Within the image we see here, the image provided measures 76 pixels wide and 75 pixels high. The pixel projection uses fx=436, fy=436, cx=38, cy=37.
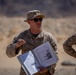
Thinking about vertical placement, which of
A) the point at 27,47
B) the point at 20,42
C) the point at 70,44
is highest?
the point at 20,42

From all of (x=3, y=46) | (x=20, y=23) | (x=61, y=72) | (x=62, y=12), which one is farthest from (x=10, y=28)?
(x=61, y=72)

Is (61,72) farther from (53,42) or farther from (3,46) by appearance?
(3,46)

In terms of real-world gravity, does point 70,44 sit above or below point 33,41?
below

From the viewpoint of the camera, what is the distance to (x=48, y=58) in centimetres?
648

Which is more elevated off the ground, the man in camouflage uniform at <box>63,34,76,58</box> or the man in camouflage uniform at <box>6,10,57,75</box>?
the man in camouflage uniform at <box>6,10,57,75</box>

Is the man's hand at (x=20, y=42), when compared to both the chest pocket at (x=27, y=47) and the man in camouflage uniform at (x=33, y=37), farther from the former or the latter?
the chest pocket at (x=27, y=47)

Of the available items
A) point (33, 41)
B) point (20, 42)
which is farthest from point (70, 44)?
point (20, 42)

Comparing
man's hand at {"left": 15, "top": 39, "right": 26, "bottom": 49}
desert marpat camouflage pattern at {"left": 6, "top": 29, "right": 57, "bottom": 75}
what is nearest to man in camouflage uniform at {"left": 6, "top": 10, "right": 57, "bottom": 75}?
desert marpat camouflage pattern at {"left": 6, "top": 29, "right": 57, "bottom": 75}

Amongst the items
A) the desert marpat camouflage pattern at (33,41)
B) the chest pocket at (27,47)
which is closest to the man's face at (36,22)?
the desert marpat camouflage pattern at (33,41)

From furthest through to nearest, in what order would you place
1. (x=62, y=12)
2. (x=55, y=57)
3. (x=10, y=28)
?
1. (x=62, y=12)
2. (x=10, y=28)
3. (x=55, y=57)

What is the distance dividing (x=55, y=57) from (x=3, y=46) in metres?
21.2

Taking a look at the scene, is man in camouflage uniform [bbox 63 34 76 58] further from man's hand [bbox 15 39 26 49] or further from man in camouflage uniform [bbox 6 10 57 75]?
man's hand [bbox 15 39 26 49]

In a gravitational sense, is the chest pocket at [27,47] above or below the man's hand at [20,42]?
below

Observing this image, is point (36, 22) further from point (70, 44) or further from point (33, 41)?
point (70, 44)
